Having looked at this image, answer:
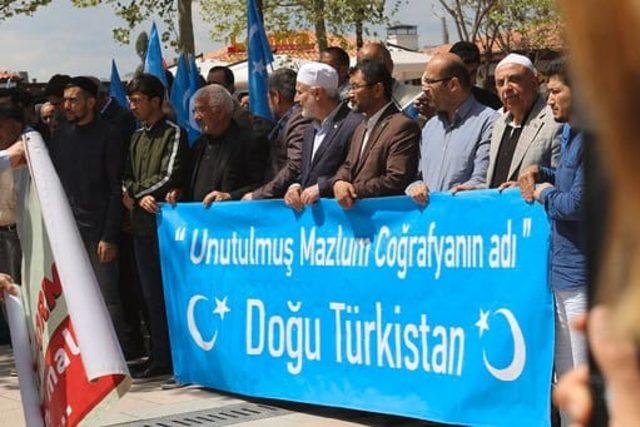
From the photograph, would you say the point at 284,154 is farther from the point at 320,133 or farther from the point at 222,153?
A: the point at 320,133

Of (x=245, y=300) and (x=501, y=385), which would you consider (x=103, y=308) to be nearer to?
(x=501, y=385)

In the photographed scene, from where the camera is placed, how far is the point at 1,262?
647 centimetres

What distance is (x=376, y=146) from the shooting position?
6.66m

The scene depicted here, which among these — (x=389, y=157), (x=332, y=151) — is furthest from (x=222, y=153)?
(x=389, y=157)

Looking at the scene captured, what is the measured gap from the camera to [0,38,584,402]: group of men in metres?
6.14

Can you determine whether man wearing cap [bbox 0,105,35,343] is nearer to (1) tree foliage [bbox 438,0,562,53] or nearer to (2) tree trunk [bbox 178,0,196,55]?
(2) tree trunk [bbox 178,0,196,55]

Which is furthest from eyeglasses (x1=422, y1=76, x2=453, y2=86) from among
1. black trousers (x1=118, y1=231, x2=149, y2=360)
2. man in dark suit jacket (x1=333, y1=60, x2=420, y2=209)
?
black trousers (x1=118, y1=231, x2=149, y2=360)

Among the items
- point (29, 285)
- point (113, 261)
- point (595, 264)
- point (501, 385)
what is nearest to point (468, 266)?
point (501, 385)

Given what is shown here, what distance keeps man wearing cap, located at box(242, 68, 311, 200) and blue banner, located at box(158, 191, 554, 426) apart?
21cm

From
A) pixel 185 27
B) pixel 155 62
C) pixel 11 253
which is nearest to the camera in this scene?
pixel 11 253

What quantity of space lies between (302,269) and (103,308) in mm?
3182

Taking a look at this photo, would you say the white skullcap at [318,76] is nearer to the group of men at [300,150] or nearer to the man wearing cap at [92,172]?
the group of men at [300,150]

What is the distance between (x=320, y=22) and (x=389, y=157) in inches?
843

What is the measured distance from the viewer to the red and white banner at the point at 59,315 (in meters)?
3.84
